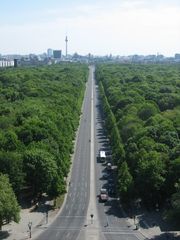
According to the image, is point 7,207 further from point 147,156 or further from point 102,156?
point 102,156

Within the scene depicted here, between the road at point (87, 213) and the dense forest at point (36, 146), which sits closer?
the road at point (87, 213)

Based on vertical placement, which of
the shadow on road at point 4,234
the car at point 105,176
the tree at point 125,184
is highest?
the tree at point 125,184

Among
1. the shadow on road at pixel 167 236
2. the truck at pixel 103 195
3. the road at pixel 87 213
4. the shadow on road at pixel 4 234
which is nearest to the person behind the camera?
the shadow on road at pixel 167 236

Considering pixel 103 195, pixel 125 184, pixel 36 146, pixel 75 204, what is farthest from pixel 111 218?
pixel 36 146

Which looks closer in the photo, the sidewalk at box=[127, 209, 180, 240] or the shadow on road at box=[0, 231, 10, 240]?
the shadow on road at box=[0, 231, 10, 240]

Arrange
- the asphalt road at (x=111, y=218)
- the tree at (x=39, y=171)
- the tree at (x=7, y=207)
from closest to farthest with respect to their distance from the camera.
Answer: the tree at (x=7, y=207) < the asphalt road at (x=111, y=218) < the tree at (x=39, y=171)

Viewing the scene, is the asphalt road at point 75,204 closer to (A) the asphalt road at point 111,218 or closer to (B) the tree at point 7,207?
(A) the asphalt road at point 111,218

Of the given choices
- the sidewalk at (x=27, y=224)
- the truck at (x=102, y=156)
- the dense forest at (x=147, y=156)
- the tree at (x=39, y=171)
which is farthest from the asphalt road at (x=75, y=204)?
the dense forest at (x=147, y=156)

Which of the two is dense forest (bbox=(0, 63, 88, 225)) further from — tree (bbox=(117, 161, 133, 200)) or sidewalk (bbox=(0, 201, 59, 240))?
tree (bbox=(117, 161, 133, 200))

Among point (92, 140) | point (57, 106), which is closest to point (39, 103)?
point (57, 106)

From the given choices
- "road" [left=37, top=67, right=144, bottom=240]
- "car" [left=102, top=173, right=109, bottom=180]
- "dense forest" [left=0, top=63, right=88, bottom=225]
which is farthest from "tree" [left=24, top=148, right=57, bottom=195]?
"car" [left=102, top=173, right=109, bottom=180]

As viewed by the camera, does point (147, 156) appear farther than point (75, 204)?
Yes
